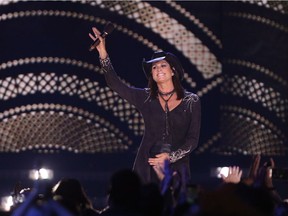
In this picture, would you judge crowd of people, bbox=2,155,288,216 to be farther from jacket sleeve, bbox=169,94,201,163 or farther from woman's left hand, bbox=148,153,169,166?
jacket sleeve, bbox=169,94,201,163

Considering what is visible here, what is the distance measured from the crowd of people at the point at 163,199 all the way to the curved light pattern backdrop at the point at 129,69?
7.09 m

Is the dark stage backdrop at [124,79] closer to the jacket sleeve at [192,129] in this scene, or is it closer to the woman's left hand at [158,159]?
the jacket sleeve at [192,129]

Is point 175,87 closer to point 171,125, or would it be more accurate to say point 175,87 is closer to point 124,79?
point 171,125

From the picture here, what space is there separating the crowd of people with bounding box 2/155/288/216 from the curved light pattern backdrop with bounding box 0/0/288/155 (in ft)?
23.2

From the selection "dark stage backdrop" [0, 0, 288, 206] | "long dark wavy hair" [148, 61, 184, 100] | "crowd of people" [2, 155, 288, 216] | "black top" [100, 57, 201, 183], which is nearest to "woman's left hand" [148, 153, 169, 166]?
"black top" [100, 57, 201, 183]

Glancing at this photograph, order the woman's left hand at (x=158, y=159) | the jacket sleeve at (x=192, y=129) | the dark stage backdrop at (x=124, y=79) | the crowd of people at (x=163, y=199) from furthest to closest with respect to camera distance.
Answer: the dark stage backdrop at (x=124, y=79) → the jacket sleeve at (x=192, y=129) → the woman's left hand at (x=158, y=159) → the crowd of people at (x=163, y=199)

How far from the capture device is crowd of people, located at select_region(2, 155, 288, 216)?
356 centimetres

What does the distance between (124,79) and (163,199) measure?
8.89m

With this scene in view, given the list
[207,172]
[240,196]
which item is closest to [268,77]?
[207,172]

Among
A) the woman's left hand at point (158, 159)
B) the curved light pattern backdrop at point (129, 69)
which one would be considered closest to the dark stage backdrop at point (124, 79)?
the curved light pattern backdrop at point (129, 69)

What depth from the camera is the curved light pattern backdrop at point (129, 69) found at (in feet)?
46.4

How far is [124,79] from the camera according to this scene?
14.1 meters

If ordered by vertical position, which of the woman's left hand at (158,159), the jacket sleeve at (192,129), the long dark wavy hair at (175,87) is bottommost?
the woman's left hand at (158,159)

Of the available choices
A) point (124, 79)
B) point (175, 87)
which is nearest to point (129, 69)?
point (124, 79)
